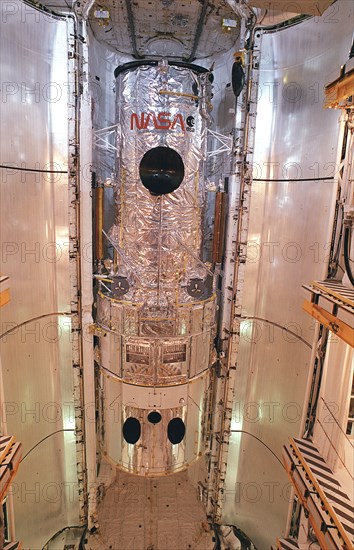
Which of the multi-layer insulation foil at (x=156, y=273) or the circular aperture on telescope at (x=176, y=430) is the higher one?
the multi-layer insulation foil at (x=156, y=273)

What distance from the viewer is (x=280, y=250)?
19.9ft

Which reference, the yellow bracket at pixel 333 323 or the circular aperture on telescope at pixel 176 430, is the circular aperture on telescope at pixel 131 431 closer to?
the circular aperture on telescope at pixel 176 430

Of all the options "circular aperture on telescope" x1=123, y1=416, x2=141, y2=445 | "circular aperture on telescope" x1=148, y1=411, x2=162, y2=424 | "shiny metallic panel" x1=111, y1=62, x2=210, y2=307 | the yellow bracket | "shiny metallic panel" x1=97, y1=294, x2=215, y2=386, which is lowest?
"circular aperture on telescope" x1=123, y1=416, x2=141, y2=445

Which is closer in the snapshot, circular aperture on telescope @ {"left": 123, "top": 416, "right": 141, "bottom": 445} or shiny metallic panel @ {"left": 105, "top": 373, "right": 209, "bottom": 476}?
shiny metallic panel @ {"left": 105, "top": 373, "right": 209, "bottom": 476}

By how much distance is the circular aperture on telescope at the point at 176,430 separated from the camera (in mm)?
5938

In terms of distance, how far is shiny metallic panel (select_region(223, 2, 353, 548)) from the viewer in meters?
5.02

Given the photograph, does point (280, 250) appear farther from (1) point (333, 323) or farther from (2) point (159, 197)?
(1) point (333, 323)

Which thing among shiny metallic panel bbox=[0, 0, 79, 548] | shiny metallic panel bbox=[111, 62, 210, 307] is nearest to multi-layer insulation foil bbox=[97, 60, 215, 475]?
shiny metallic panel bbox=[111, 62, 210, 307]

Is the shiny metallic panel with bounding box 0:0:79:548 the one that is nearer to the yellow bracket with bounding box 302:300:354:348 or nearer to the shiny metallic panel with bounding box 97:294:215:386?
the shiny metallic panel with bounding box 97:294:215:386

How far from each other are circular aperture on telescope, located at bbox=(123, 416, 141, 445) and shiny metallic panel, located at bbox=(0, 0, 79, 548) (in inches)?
53.1

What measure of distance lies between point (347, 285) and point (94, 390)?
176 inches

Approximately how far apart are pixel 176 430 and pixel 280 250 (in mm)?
3438

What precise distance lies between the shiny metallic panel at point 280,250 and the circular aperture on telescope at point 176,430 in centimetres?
143

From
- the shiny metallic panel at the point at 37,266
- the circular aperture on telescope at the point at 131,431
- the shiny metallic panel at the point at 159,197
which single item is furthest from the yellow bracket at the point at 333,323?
the shiny metallic panel at the point at 37,266
